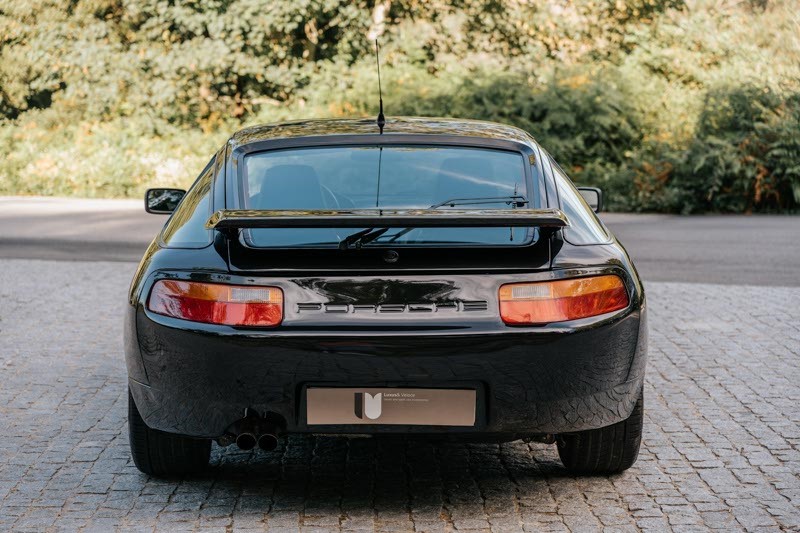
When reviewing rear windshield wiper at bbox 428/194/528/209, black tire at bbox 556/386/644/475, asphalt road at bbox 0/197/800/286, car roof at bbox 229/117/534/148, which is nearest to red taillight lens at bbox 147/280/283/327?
rear windshield wiper at bbox 428/194/528/209

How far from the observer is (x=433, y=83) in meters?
22.2

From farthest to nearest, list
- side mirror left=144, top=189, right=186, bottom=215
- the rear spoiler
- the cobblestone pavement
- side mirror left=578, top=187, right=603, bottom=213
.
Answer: side mirror left=578, top=187, right=603, bottom=213 < side mirror left=144, top=189, right=186, bottom=215 < the cobblestone pavement < the rear spoiler

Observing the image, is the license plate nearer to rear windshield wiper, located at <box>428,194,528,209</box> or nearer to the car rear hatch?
the car rear hatch

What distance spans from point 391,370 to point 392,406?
0.14 metres

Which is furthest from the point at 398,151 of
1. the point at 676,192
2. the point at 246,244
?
the point at 676,192

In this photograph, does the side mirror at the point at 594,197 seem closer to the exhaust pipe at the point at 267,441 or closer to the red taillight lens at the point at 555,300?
the red taillight lens at the point at 555,300

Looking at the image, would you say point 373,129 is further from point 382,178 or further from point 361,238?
point 361,238

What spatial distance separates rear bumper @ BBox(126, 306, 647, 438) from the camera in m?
3.83

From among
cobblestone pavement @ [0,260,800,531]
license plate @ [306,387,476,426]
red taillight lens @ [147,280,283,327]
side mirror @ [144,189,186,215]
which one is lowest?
cobblestone pavement @ [0,260,800,531]

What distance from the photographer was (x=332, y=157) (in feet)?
15.5

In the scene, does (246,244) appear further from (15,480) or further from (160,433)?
(15,480)

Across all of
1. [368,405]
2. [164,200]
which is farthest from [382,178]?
[164,200]

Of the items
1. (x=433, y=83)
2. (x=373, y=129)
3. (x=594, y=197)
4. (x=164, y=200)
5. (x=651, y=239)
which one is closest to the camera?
(x=373, y=129)

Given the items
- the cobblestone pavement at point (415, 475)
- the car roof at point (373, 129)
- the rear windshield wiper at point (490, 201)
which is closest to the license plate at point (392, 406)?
the cobblestone pavement at point (415, 475)
